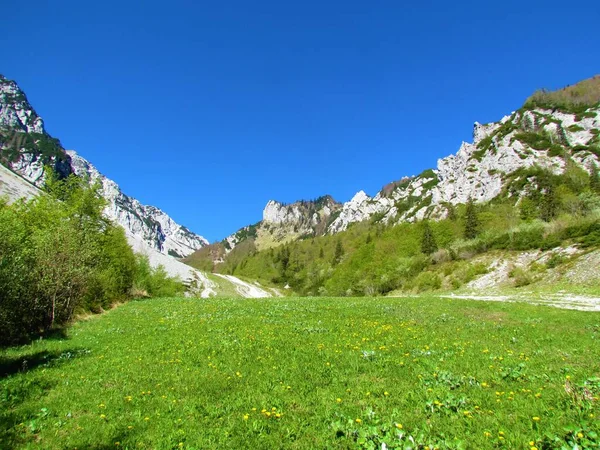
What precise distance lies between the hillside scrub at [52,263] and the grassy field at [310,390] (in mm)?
3770

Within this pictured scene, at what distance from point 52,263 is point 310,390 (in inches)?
963

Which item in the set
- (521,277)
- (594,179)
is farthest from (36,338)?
(594,179)

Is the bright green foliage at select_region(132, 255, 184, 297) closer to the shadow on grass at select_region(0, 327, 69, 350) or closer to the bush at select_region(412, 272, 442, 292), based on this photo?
the shadow on grass at select_region(0, 327, 69, 350)

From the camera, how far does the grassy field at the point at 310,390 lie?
7.87 meters

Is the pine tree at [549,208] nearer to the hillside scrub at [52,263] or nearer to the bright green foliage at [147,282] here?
the bright green foliage at [147,282]

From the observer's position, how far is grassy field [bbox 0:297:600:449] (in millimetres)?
7867

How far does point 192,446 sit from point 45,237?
24.3 m

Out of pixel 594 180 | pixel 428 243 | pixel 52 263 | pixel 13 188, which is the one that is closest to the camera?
pixel 52 263

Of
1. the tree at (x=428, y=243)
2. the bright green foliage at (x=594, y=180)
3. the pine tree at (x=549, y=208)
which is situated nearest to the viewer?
the pine tree at (x=549, y=208)

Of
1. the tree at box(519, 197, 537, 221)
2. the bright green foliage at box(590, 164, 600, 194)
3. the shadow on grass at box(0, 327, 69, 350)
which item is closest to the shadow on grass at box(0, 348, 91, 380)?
the shadow on grass at box(0, 327, 69, 350)

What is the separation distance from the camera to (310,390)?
10922 mm

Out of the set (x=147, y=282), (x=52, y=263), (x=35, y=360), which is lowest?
(x=35, y=360)

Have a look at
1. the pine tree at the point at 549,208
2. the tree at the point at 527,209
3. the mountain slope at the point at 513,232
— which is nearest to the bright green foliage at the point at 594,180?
the mountain slope at the point at 513,232

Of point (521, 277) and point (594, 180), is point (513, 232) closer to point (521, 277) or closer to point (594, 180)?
point (521, 277)
